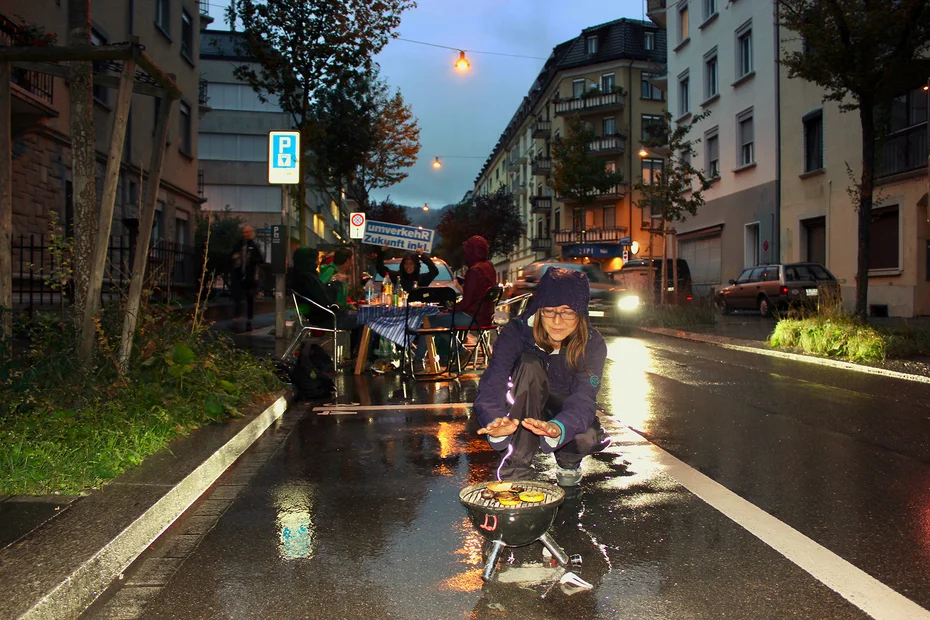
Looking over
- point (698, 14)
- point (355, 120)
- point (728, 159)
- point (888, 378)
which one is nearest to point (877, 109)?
point (728, 159)

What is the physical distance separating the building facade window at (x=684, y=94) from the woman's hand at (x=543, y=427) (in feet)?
106

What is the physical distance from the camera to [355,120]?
29094mm

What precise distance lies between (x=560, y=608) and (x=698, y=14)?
3308 centimetres

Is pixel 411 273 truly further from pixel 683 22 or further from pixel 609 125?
pixel 609 125

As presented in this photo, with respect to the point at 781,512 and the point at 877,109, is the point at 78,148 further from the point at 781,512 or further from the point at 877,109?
the point at 877,109

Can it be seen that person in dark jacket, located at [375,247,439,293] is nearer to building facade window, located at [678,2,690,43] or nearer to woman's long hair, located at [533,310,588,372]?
woman's long hair, located at [533,310,588,372]

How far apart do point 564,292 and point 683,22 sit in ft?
110

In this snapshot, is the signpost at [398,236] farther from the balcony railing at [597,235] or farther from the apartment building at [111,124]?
the balcony railing at [597,235]

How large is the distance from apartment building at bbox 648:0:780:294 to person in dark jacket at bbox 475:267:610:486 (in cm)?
2310

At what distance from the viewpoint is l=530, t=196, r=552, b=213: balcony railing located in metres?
66.2

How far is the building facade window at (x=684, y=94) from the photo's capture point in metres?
33.5

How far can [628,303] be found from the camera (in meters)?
21.2

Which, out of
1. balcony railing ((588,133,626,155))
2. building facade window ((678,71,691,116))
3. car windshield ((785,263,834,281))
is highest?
balcony railing ((588,133,626,155))

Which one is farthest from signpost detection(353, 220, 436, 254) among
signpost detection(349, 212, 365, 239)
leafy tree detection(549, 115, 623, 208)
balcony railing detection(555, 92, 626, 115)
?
balcony railing detection(555, 92, 626, 115)
